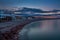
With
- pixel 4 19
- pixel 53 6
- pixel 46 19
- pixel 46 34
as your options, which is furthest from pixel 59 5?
pixel 4 19

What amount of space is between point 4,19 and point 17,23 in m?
0.27

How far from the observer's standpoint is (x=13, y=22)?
2928mm

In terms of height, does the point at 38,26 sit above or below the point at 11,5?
below

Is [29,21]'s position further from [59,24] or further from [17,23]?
[59,24]

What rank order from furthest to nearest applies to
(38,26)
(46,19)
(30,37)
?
1. (38,26)
2. (46,19)
3. (30,37)

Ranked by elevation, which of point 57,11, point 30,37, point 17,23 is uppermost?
point 57,11

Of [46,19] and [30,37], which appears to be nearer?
[30,37]

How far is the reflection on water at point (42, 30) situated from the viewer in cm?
291

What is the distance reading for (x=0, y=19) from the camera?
9.37ft

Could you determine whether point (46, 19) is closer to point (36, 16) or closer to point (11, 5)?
point (36, 16)

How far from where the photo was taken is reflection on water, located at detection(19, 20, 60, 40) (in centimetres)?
291

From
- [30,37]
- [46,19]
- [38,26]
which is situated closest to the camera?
[30,37]

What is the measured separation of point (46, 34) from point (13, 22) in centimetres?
72

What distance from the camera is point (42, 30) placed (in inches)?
122
